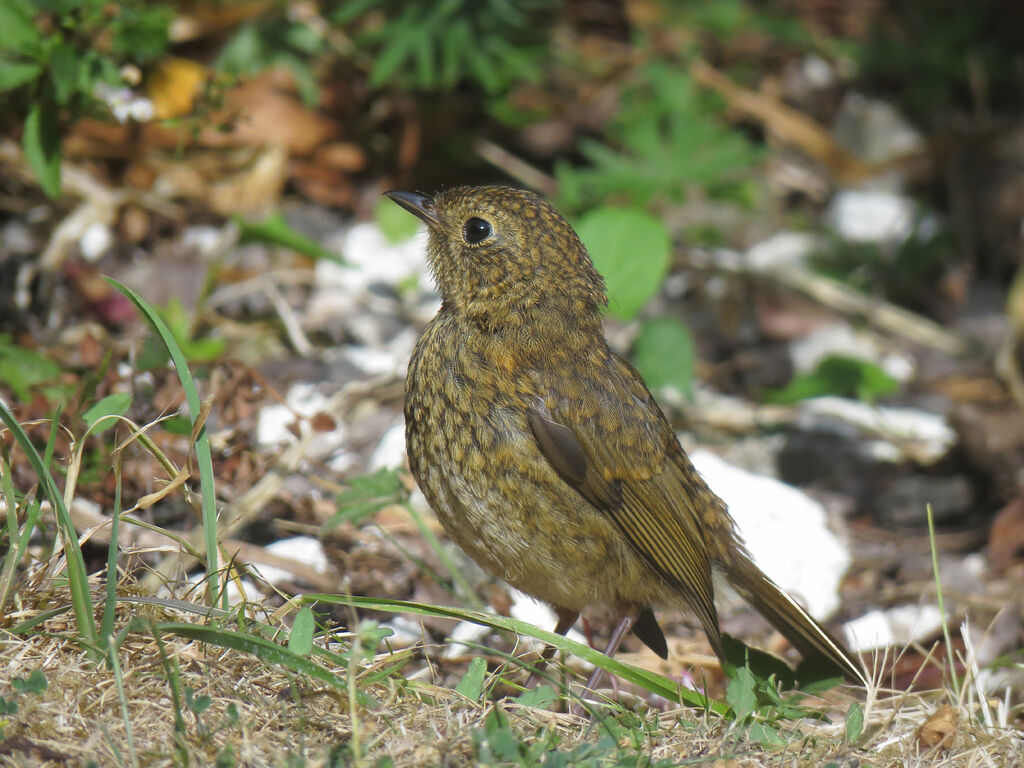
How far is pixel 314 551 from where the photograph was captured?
13.4 feet

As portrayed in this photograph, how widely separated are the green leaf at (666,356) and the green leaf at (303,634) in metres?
2.35

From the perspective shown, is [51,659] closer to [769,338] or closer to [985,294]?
[769,338]

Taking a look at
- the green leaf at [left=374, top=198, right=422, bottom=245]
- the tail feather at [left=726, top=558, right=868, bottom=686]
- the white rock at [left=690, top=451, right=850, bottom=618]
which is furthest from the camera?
the green leaf at [left=374, top=198, right=422, bottom=245]

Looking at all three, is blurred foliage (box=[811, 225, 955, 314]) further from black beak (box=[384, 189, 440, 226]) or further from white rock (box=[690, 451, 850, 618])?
black beak (box=[384, 189, 440, 226])

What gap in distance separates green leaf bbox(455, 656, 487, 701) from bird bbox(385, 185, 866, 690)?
0.48 metres

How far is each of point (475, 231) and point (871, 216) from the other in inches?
153

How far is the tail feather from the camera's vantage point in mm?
3471

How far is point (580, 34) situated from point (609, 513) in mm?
4830

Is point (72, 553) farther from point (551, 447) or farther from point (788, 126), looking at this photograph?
point (788, 126)

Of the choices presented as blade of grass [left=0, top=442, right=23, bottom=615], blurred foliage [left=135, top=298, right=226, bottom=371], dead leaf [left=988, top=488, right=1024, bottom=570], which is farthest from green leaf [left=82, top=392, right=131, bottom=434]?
dead leaf [left=988, top=488, right=1024, bottom=570]

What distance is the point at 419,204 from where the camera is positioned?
377 cm

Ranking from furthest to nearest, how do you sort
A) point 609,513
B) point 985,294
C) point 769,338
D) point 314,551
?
point 985,294
point 769,338
point 314,551
point 609,513

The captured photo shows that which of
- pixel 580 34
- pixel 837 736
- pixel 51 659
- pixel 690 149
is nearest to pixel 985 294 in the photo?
pixel 690 149

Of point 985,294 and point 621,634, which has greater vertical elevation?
point 985,294
